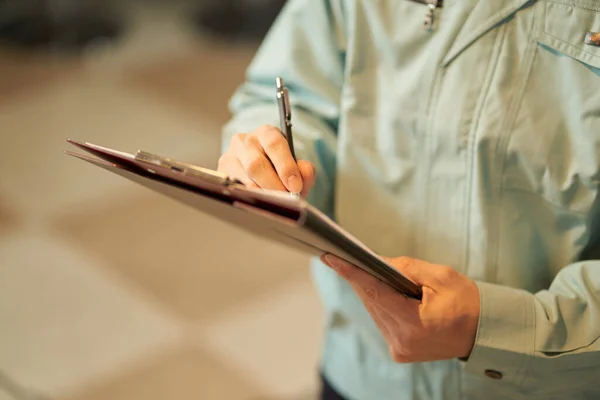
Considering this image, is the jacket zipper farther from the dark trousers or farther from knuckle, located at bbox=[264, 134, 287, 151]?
the dark trousers

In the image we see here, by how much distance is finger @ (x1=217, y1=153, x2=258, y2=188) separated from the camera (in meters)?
0.73

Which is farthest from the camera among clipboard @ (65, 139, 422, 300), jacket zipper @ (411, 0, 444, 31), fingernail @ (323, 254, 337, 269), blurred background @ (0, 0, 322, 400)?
blurred background @ (0, 0, 322, 400)

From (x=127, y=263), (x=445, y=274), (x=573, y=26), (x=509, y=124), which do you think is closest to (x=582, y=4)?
(x=573, y=26)

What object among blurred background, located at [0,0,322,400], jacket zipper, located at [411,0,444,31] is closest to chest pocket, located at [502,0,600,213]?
jacket zipper, located at [411,0,444,31]

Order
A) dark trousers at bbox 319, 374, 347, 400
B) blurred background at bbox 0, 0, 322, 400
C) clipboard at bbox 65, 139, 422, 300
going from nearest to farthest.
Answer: clipboard at bbox 65, 139, 422, 300
dark trousers at bbox 319, 374, 347, 400
blurred background at bbox 0, 0, 322, 400

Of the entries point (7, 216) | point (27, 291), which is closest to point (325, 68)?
point (27, 291)

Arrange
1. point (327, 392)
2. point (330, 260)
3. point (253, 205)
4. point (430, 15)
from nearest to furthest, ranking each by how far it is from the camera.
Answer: point (253, 205) → point (330, 260) → point (430, 15) → point (327, 392)

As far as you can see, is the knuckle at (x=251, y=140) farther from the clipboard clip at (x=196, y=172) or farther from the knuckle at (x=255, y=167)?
the clipboard clip at (x=196, y=172)

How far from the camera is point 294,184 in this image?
71 centimetres

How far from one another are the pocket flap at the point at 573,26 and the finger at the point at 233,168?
1.09 feet

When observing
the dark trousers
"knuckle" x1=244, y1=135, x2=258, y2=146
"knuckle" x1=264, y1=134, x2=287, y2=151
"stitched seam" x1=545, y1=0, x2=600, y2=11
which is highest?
"stitched seam" x1=545, y1=0, x2=600, y2=11

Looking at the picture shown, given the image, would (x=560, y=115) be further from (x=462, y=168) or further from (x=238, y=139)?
(x=238, y=139)

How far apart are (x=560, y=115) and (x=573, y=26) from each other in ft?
0.29

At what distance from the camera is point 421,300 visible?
712 millimetres
